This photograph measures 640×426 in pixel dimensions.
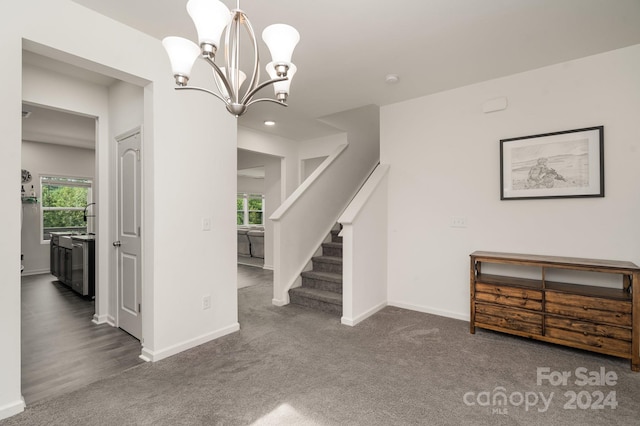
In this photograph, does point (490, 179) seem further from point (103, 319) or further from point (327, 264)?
point (103, 319)

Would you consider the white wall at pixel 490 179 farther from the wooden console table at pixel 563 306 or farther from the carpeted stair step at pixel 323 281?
the carpeted stair step at pixel 323 281

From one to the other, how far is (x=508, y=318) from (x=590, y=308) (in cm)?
60

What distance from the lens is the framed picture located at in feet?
9.10

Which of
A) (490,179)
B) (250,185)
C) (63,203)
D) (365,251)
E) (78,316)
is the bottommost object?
(78,316)

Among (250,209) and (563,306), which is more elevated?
(250,209)

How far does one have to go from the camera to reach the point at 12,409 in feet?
5.97

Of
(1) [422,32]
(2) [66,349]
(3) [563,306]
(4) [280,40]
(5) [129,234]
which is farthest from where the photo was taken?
(5) [129,234]

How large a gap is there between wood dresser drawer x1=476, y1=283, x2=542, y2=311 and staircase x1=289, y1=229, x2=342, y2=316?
1.49 m

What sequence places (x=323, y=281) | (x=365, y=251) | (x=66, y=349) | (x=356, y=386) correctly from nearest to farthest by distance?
(x=356, y=386) → (x=66, y=349) → (x=365, y=251) → (x=323, y=281)

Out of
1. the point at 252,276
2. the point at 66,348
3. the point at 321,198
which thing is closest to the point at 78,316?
the point at 66,348

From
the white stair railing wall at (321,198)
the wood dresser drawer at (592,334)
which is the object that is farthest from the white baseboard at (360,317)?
the wood dresser drawer at (592,334)

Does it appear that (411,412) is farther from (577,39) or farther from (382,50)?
(577,39)

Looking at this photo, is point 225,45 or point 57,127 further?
point 57,127

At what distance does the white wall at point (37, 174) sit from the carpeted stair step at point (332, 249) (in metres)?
5.60
